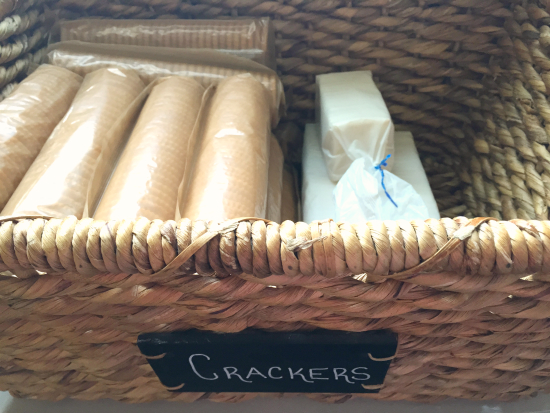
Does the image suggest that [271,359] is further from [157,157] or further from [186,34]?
[186,34]

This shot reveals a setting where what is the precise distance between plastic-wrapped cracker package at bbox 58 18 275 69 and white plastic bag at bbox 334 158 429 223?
0.25m

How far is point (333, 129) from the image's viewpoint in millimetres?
567

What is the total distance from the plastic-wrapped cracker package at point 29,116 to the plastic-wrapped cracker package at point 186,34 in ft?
0.33

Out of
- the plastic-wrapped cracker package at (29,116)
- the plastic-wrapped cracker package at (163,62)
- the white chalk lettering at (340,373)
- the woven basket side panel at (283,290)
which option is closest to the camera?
the woven basket side panel at (283,290)

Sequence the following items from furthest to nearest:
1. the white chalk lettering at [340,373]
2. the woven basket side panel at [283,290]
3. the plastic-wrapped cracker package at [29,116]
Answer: the plastic-wrapped cracker package at [29,116], the white chalk lettering at [340,373], the woven basket side panel at [283,290]

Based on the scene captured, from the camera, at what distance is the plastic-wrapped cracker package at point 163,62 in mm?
626

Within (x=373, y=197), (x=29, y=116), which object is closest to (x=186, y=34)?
(x=29, y=116)

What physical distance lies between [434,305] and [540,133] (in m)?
0.40

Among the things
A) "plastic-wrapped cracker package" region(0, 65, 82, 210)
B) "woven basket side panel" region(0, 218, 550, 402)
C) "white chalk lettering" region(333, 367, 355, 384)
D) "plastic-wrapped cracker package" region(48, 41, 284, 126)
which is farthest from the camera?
"plastic-wrapped cracker package" region(48, 41, 284, 126)

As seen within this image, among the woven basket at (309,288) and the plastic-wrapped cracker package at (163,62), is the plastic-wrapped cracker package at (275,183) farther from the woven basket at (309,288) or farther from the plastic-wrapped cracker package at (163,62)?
the woven basket at (309,288)

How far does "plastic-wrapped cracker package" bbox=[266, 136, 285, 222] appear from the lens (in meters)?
0.57

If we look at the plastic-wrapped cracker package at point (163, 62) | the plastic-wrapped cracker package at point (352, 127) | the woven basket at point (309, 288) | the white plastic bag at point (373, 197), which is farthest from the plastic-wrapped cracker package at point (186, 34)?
the woven basket at point (309, 288)

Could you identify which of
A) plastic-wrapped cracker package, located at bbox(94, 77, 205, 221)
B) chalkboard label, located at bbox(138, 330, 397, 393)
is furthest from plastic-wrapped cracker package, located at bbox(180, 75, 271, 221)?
chalkboard label, located at bbox(138, 330, 397, 393)

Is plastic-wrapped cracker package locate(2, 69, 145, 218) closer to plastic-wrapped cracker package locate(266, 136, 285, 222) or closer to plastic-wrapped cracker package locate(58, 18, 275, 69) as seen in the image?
plastic-wrapped cracker package locate(58, 18, 275, 69)
